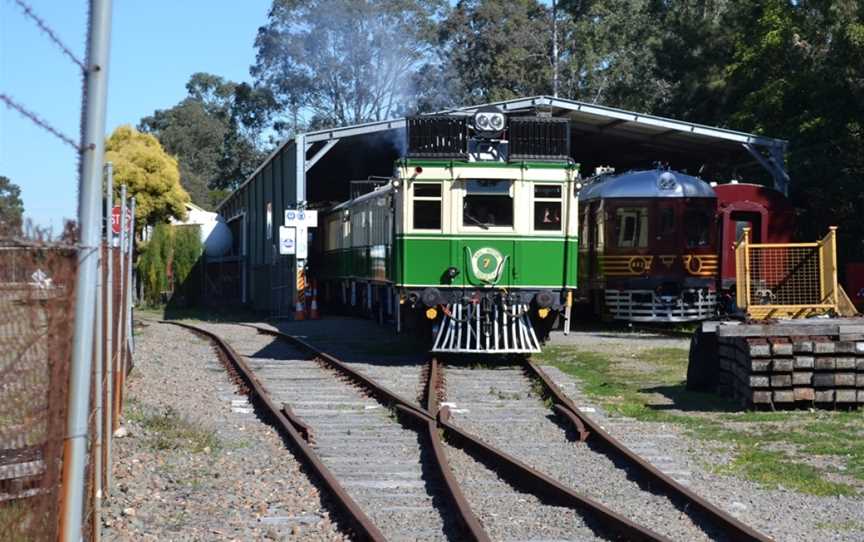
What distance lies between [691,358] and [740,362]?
61.3 inches

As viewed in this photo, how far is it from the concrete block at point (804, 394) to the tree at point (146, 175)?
116 feet

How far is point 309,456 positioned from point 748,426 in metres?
4.29

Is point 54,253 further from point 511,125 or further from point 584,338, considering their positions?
point 584,338

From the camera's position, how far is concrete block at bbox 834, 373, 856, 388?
11609 mm

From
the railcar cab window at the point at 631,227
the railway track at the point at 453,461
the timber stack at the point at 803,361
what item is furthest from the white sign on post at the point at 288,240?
the timber stack at the point at 803,361

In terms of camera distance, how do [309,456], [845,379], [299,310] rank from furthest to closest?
1. [299,310]
2. [845,379]
3. [309,456]

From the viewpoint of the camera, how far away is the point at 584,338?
22125mm

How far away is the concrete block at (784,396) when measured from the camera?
11.7 meters

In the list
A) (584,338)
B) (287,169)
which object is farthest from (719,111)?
(584,338)

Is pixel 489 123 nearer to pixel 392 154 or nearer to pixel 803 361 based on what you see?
pixel 803 361

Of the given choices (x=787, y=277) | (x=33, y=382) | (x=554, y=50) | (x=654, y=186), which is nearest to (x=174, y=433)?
(x=33, y=382)

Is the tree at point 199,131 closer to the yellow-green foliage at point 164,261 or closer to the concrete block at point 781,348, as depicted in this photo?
the yellow-green foliage at point 164,261

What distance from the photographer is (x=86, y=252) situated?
375cm

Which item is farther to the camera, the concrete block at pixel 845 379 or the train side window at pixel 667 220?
the train side window at pixel 667 220
